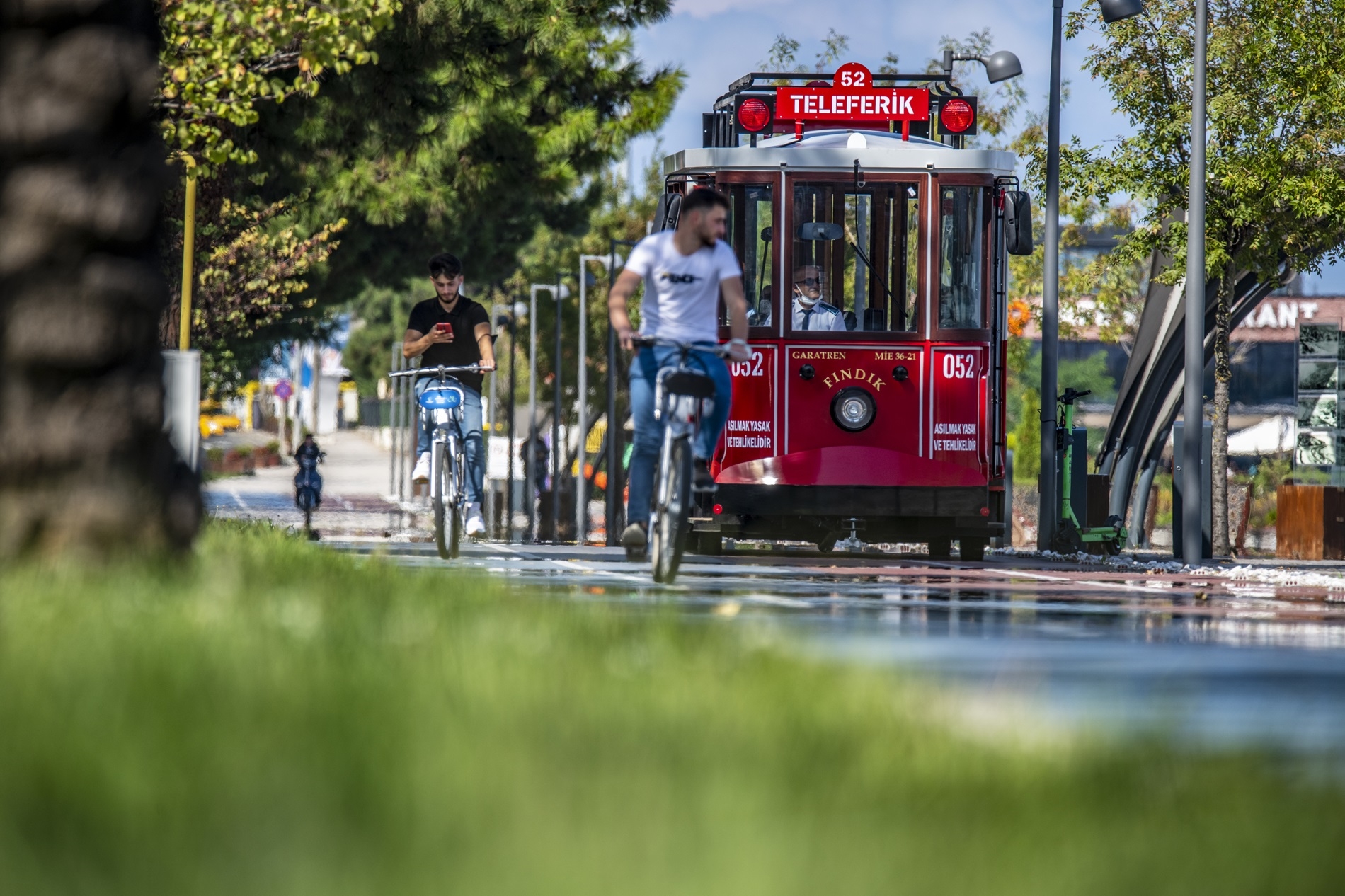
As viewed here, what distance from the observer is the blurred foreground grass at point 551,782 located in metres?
2.94

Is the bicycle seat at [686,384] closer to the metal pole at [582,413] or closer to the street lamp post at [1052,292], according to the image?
the street lamp post at [1052,292]

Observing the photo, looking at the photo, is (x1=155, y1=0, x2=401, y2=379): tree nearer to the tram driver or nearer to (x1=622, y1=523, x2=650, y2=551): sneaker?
(x1=622, y1=523, x2=650, y2=551): sneaker

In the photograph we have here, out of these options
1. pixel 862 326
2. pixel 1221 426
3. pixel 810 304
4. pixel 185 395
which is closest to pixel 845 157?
pixel 810 304

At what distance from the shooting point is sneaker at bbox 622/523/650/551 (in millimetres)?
10734

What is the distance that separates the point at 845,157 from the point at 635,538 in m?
6.83

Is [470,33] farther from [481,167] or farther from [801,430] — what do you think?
[801,430]

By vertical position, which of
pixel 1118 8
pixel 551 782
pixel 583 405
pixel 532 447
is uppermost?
pixel 1118 8

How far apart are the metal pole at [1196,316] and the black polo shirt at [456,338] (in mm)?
10381

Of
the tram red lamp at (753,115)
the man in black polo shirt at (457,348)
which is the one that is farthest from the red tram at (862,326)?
the man in black polo shirt at (457,348)

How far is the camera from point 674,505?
418 inches

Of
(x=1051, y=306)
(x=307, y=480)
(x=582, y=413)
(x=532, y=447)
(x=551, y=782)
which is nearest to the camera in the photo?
(x=551, y=782)

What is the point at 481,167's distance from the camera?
30875mm

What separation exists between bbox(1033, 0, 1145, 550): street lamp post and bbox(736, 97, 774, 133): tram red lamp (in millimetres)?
9036

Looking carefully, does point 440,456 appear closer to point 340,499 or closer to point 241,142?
point 241,142
